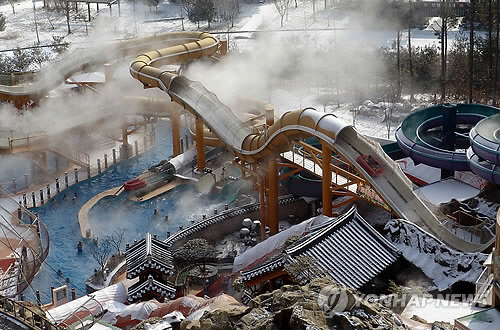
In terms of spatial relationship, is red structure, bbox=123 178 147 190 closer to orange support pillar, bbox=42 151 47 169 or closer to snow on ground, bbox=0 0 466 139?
orange support pillar, bbox=42 151 47 169

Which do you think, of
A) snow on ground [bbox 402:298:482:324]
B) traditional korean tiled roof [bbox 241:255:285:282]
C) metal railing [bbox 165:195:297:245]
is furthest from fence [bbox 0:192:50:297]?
snow on ground [bbox 402:298:482:324]

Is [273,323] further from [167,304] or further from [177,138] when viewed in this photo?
[177,138]

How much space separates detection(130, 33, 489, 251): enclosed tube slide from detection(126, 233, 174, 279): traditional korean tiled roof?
5.62 metres

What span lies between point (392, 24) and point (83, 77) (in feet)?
88.2

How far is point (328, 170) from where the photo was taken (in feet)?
91.6

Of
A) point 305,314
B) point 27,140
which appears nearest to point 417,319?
point 305,314

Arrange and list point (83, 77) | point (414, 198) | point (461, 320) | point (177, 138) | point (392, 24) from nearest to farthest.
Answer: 1. point (461, 320)
2. point (414, 198)
3. point (177, 138)
4. point (83, 77)
5. point (392, 24)

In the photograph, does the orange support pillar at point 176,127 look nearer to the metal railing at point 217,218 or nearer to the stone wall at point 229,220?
the metal railing at point 217,218

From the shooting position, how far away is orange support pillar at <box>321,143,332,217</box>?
27.7 metres

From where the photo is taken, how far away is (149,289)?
963 inches

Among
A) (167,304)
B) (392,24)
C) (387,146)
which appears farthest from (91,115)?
(392,24)

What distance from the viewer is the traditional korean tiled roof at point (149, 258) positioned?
25.0 m

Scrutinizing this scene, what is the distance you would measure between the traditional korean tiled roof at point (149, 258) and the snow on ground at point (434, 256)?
7.37 meters

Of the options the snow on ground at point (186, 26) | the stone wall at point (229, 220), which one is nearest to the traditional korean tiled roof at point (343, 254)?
the stone wall at point (229, 220)
